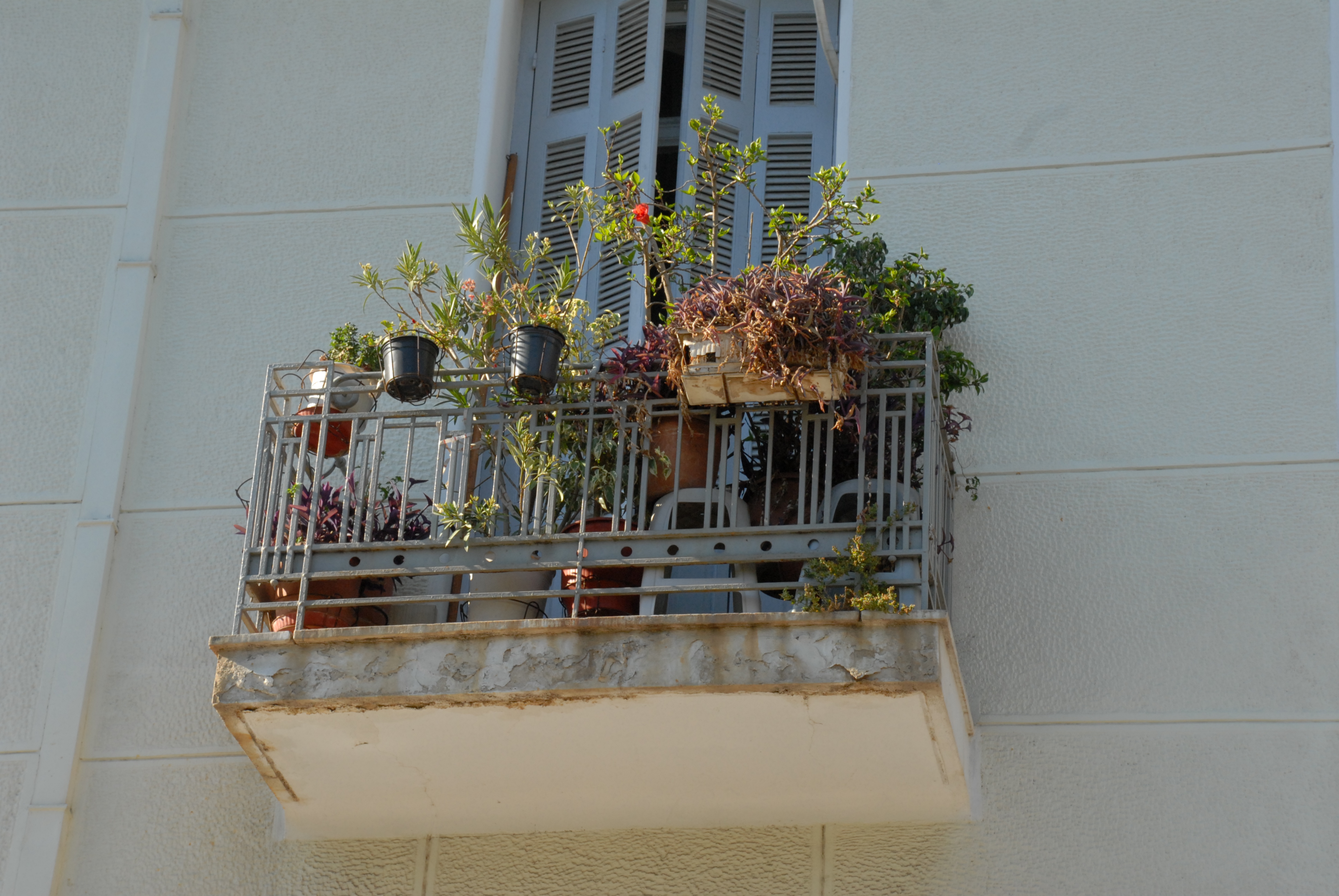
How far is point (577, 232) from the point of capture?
7.86m

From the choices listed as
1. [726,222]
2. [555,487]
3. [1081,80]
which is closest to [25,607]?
[555,487]

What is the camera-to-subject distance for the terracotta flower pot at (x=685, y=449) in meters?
6.23

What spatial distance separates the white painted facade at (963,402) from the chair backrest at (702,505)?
3.08ft

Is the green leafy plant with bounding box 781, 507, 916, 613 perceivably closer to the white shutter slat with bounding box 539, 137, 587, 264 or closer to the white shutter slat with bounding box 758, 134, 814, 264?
the white shutter slat with bounding box 758, 134, 814, 264

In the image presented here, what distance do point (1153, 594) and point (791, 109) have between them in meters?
2.68

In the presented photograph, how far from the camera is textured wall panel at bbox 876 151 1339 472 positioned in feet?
22.1

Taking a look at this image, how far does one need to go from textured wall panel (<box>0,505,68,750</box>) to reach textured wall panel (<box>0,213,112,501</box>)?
12 cm

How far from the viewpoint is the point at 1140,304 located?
6.97 metres

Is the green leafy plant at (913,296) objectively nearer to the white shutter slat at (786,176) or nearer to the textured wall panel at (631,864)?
the white shutter slat at (786,176)

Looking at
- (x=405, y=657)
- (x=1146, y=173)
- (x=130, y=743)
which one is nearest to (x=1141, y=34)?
(x=1146, y=173)

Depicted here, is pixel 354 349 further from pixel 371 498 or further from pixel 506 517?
pixel 506 517

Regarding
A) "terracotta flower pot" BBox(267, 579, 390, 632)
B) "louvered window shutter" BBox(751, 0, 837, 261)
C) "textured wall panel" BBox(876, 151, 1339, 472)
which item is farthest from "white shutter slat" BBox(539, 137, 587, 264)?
"terracotta flower pot" BBox(267, 579, 390, 632)

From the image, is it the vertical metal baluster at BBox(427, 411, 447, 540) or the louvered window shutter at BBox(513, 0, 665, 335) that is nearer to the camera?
the vertical metal baluster at BBox(427, 411, 447, 540)

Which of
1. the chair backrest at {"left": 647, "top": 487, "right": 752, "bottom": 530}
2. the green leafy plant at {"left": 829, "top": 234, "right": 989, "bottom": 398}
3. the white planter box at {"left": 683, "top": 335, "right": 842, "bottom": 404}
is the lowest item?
the chair backrest at {"left": 647, "top": 487, "right": 752, "bottom": 530}
